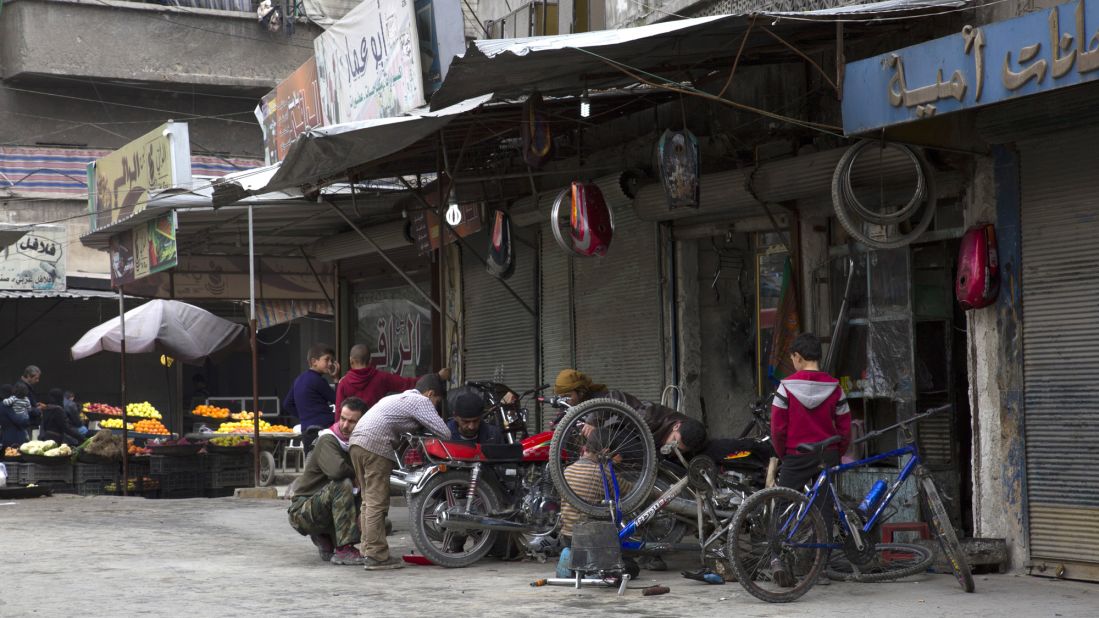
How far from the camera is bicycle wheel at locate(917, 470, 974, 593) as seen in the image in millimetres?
7645

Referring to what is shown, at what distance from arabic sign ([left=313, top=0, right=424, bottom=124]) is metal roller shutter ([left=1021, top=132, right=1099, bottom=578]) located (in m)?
5.49

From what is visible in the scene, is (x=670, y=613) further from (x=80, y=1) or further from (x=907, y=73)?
(x=80, y=1)

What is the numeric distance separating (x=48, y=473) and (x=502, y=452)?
440 inches

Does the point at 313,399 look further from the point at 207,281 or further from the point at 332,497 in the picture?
the point at 207,281

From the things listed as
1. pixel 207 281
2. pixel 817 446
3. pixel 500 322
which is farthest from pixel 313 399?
pixel 817 446

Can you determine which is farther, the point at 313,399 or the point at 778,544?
the point at 313,399

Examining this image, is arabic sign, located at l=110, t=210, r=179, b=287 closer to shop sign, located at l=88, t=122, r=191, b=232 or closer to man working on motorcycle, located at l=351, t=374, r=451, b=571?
shop sign, located at l=88, t=122, r=191, b=232

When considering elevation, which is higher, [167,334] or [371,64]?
[371,64]

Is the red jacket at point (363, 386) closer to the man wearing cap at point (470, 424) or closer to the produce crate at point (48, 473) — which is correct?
the man wearing cap at point (470, 424)

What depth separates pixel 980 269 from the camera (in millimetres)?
8719

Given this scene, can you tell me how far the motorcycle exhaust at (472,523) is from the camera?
372 inches

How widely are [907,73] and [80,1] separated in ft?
75.3

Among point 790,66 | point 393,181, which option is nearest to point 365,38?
point 393,181

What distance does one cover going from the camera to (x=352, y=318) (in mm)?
18938
